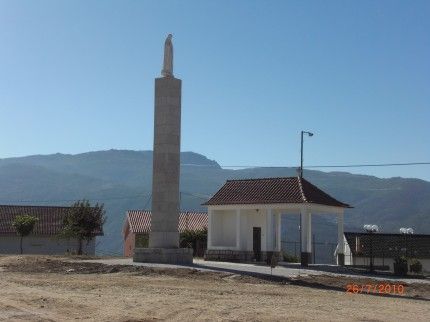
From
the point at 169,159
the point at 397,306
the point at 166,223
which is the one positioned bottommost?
the point at 397,306

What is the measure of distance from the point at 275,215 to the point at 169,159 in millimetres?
11462

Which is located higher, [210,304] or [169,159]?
[169,159]

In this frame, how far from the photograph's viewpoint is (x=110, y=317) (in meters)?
13.4

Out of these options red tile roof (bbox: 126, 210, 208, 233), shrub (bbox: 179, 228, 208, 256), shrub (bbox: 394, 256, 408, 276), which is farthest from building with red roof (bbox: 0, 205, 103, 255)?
shrub (bbox: 394, 256, 408, 276)

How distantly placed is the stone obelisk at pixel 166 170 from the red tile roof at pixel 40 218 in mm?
26853

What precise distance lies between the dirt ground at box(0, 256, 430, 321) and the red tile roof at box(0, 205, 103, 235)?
34.8m

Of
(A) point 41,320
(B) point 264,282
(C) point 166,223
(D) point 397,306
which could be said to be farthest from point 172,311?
(C) point 166,223

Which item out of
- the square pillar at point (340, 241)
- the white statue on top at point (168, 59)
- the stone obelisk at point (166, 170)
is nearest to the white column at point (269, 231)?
the square pillar at point (340, 241)

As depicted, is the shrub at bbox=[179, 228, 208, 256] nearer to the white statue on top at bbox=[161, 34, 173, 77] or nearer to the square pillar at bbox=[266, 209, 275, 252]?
the square pillar at bbox=[266, 209, 275, 252]

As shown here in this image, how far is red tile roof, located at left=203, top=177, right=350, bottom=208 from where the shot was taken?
37156 mm

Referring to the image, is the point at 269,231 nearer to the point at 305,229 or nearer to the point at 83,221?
the point at 305,229

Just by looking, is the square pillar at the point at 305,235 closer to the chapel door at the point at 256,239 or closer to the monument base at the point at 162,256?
the chapel door at the point at 256,239

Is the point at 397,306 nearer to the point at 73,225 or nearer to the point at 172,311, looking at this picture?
the point at 172,311
